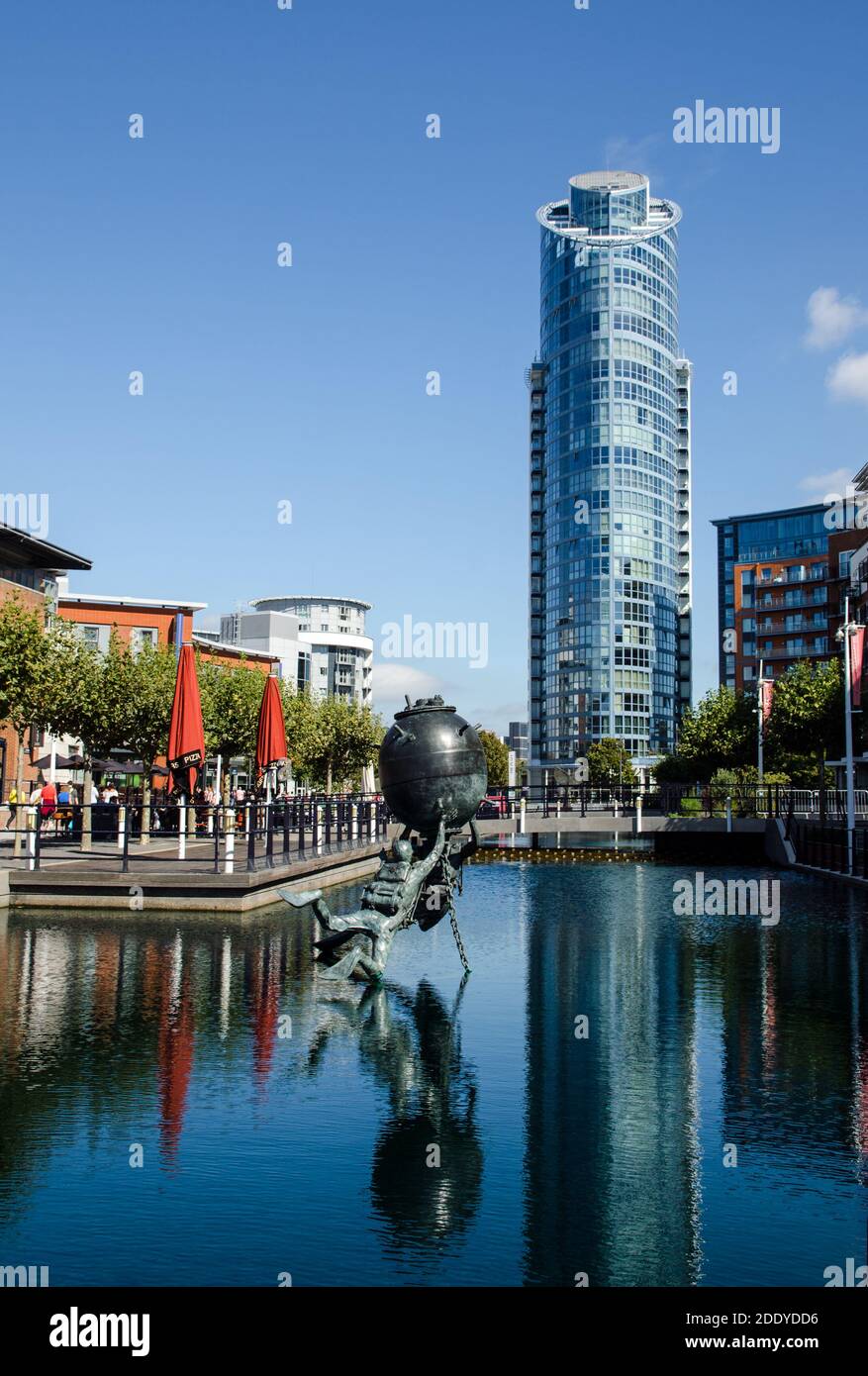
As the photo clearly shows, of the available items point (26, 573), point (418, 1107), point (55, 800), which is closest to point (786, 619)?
point (26, 573)

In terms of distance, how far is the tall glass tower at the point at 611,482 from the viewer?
140m

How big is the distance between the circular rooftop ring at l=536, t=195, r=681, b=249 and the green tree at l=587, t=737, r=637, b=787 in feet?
195

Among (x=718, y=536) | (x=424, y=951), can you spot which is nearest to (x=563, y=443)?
(x=718, y=536)

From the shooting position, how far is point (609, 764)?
128500 millimetres

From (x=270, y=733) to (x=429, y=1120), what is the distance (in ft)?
79.9

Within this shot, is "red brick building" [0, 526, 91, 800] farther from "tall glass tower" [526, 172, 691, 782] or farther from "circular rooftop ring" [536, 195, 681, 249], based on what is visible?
"circular rooftop ring" [536, 195, 681, 249]

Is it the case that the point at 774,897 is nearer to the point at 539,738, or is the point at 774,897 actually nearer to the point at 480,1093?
the point at 480,1093

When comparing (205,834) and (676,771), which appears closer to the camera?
(205,834)

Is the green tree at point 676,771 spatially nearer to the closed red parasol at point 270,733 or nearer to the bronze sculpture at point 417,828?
the closed red parasol at point 270,733

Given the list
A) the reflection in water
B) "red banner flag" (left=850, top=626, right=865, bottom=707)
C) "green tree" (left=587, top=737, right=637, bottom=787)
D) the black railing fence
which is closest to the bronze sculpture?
the reflection in water

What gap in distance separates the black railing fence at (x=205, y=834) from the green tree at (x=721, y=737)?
38565 mm
